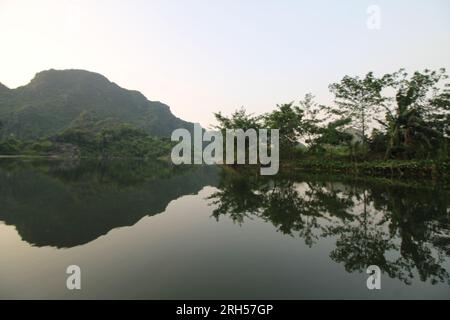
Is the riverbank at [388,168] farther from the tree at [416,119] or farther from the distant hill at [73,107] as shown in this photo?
the distant hill at [73,107]

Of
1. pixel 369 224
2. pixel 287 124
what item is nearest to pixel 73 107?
pixel 287 124

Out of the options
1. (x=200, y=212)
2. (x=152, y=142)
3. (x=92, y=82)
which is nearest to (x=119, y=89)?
(x=92, y=82)

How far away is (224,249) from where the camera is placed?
5242mm

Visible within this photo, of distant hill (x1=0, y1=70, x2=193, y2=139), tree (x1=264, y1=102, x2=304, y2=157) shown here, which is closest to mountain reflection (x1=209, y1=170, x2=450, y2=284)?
tree (x1=264, y1=102, x2=304, y2=157)

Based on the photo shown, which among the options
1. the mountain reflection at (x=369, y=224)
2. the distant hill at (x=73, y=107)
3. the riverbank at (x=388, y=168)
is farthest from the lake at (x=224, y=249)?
the distant hill at (x=73, y=107)

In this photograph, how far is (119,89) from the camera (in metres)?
182

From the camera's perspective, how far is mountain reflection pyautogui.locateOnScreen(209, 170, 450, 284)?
4559 millimetres

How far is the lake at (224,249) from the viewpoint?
11.8 feet

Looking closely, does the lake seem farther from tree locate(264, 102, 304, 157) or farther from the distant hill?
the distant hill

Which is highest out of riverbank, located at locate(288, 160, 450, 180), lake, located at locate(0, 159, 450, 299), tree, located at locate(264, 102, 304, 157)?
tree, located at locate(264, 102, 304, 157)

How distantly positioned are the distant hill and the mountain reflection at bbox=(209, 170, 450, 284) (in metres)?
87.7

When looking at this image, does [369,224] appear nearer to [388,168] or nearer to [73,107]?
[388,168]

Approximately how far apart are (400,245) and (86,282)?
5.43m

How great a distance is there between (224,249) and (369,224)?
3.97 m
